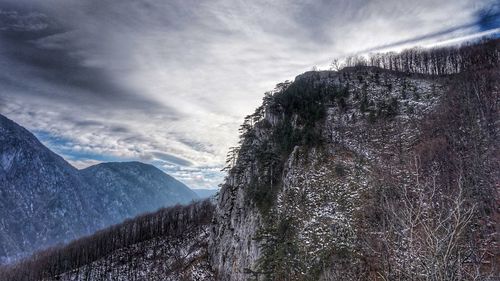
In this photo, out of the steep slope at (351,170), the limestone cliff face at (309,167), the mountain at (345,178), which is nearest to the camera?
the mountain at (345,178)

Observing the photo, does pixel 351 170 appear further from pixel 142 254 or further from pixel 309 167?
pixel 142 254

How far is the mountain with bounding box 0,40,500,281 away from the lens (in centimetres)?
3279

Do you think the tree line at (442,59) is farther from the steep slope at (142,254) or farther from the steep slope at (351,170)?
the steep slope at (142,254)

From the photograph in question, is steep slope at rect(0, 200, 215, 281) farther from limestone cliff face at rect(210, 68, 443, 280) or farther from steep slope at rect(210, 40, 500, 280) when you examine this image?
steep slope at rect(210, 40, 500, 280)

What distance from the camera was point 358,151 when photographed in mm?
54281

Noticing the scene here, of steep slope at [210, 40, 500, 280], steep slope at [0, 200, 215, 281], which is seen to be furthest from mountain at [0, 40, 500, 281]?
steep slope at [0, 200, 215, 281]

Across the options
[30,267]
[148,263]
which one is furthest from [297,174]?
[30,267]

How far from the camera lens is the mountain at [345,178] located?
108 ft

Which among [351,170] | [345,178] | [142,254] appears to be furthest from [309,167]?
[142,254]

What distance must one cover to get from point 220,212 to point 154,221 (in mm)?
62058

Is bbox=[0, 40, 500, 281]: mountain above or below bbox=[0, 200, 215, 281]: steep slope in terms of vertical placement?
above

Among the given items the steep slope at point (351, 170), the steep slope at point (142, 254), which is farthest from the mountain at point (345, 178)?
the steep slope at point (142, 254)

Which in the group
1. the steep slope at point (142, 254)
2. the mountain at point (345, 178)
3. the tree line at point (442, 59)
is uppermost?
the tree line at point (442, 59)

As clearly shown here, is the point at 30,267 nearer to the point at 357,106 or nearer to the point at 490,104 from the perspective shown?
the point at 357,106
